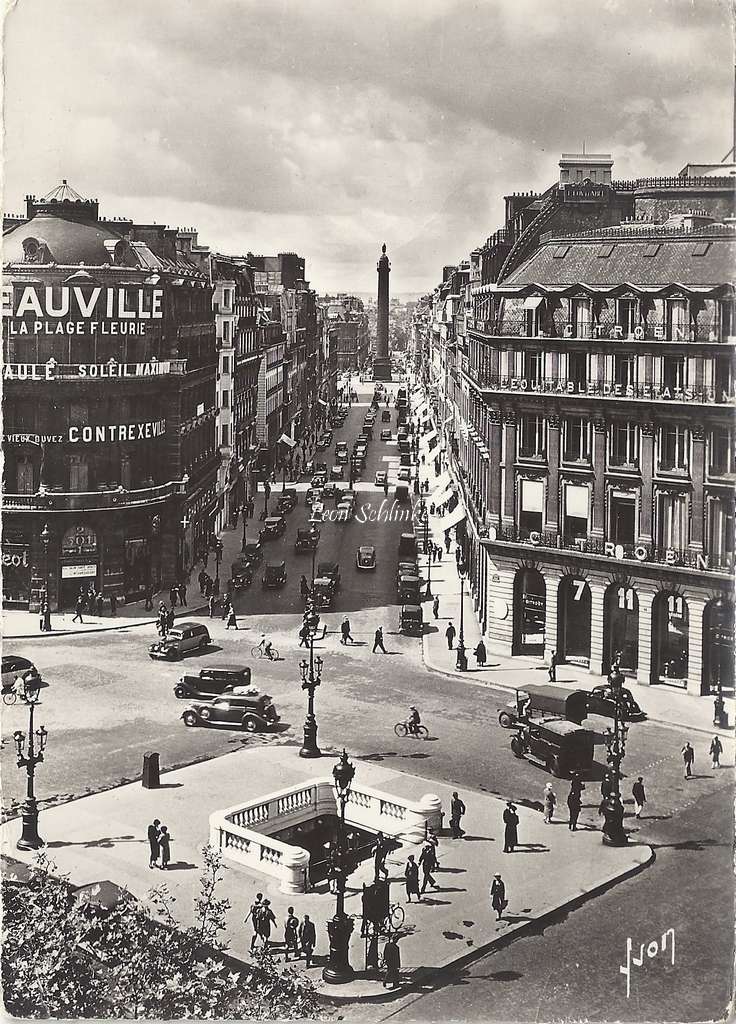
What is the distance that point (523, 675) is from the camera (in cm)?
5131

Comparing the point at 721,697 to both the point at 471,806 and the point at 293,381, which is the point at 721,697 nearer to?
the point at 471,806

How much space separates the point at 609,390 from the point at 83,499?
2409 cm

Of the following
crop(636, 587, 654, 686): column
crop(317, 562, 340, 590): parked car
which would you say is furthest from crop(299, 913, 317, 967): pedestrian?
crop(317, 562, 340, 590): parked car

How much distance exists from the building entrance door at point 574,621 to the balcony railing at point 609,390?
312 inches

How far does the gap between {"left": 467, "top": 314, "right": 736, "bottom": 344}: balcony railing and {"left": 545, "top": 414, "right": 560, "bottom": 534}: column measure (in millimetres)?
3658

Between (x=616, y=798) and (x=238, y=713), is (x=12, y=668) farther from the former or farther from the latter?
(x=616, y=798)

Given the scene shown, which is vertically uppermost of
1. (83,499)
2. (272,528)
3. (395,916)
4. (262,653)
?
(83,499)

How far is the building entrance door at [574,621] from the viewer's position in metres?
52.4

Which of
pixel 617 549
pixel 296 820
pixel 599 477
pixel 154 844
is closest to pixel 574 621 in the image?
pixel 617 549

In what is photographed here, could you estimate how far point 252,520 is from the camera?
87.2 m

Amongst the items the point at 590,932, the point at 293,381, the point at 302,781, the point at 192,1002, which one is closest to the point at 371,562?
the point at 302,781

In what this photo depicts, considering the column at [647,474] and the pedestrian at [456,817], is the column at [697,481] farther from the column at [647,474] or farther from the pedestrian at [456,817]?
the pedestrian at [456,817]

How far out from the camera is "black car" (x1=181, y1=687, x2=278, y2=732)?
142 feet

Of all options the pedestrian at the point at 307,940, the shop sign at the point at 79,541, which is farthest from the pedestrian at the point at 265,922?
the shop sign at the point at 79,541
